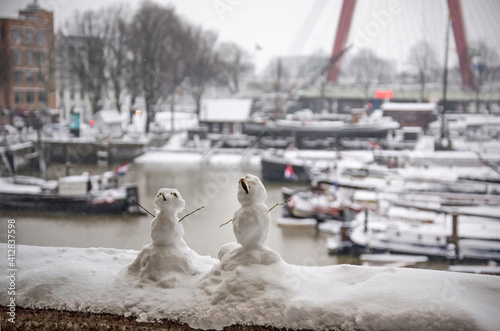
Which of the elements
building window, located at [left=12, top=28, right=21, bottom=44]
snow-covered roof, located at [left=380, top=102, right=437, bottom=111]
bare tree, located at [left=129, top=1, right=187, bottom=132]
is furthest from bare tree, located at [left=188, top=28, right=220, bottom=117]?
snow-covered roof, located at [left=380, top=102, right=437, bottom=111]

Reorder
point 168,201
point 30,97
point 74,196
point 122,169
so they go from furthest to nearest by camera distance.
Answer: point 122,169, point 30,97, point 74,196, point 168,201

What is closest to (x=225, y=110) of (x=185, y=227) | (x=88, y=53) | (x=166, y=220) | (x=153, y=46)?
(x=153, y=46)

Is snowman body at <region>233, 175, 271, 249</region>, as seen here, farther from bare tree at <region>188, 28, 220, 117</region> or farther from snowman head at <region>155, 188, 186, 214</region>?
bare tree at <region>188, 28, 220, 117</region>

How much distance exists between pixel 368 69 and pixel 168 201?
482 cm

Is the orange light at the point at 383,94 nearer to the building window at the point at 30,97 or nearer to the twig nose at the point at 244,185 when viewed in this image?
the building window at the point at 30,97

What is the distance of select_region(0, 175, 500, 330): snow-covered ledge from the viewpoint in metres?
1.01

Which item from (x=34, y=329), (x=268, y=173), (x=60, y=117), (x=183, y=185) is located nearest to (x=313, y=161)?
(x=268, y=173)

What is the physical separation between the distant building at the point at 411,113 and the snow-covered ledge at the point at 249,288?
5154mm

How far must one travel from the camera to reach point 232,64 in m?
6.46

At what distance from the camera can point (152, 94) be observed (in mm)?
6414

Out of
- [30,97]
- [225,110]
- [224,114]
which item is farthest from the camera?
[224,114]

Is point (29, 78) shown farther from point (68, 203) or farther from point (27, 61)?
point (68, 203)

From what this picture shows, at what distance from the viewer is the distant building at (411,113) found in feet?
20.0

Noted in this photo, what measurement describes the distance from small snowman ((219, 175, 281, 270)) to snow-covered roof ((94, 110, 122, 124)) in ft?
18.6
